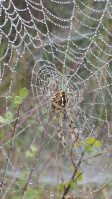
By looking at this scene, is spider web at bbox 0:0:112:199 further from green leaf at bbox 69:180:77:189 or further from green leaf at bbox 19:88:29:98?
green leaf at bbox 69:180:77:189

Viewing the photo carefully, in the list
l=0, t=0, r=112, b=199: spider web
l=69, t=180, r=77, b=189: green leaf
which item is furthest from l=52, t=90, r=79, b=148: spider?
l=69, t=180, r=77, b=189: green leaf

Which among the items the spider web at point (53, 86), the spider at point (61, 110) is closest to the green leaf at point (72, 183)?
the spider at point (61, 110)

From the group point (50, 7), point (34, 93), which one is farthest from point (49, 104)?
point (50, 7)

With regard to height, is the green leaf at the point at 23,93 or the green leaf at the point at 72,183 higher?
the green leaf at the point at 23,93

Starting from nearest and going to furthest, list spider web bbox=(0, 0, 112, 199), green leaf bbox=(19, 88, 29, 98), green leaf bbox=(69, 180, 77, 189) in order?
green leaf bbox=(69, 180, 77, 189)
green leaf bbox=(19, 88, 29, 98)
spider web bbox=(0, 0, 112, 199)

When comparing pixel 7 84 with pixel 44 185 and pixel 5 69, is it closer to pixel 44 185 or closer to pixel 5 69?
pixel 5 69

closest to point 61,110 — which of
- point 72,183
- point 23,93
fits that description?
point 23,93

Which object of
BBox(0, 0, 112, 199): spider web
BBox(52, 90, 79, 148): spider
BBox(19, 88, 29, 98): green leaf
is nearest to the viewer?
BBox(19, 88, 29, 98): green leaf

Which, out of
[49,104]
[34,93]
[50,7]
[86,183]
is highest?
[50,7]

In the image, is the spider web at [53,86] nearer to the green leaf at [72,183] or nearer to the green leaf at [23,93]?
the green leaf at [23,93]

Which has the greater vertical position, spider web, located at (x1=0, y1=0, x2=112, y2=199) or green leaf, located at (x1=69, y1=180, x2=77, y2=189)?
spider web, located at (x1=0, y1=0, x2=112, y2=199)

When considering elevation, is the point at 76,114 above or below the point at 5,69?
below
